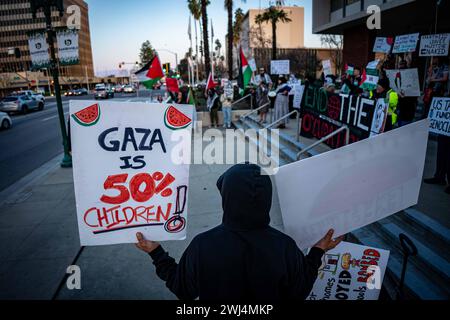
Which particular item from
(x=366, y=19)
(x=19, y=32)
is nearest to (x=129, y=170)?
(x=366, y=19)

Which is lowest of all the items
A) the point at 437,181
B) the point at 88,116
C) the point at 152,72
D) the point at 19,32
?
the point at 437,181

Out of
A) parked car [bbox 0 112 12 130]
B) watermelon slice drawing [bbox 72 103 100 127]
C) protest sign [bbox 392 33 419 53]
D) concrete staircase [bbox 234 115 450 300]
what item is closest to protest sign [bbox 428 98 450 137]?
concrete staircase [bbox 234 115 450 300]

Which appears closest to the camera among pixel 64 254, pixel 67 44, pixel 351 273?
pixel 351 273

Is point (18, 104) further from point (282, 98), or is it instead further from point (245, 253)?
point (245, 253)

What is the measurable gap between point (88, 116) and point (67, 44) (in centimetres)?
705

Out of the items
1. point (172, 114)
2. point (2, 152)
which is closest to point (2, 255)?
point (172, 114)

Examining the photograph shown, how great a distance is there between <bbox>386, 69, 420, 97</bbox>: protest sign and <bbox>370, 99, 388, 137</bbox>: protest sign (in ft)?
4.62

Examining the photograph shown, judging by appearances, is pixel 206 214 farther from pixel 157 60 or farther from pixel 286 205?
pixel 157 60

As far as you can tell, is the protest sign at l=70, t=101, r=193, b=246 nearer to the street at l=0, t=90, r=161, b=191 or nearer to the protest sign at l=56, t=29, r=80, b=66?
the street at l=0, t=90, r=161, b=191

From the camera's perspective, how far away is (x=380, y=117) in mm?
5270

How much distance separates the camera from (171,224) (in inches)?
89.7

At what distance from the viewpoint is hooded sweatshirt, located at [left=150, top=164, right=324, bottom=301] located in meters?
1.48

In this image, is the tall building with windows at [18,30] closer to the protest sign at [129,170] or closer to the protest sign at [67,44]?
the protest sign at [67,44]
